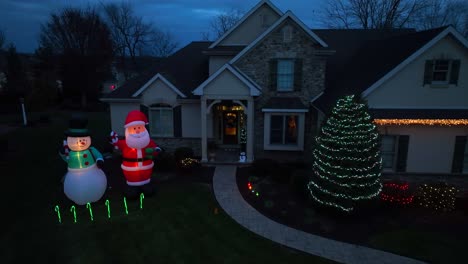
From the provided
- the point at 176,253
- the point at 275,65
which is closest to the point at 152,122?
the point at 275,65

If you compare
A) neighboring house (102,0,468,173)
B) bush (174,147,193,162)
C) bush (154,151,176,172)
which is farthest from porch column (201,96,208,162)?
bush (154,151,176,172)

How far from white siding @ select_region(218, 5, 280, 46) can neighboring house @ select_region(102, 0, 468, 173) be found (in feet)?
0.20

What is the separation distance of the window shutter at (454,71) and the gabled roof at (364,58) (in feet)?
5.19

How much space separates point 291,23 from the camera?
16.0m

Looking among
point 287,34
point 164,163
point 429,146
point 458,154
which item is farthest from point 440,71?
point 164,163

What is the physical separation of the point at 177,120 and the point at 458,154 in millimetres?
14544

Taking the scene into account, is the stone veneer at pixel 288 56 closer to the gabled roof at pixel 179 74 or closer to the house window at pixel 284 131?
the house window at pixel 284 131

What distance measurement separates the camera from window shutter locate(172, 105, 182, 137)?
17.8 m

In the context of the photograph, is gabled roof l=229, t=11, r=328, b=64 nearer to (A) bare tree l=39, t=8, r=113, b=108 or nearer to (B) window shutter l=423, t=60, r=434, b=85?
(B) window shutter l=423, t=60, r=434, b=85

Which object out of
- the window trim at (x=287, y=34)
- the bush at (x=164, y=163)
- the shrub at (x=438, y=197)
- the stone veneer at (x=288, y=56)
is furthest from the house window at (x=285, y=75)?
the shrub at (x=438, y=197)

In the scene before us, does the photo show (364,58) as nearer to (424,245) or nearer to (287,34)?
(287,34)

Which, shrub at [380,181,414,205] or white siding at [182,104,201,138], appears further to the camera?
white siding at [182,104,201,138]

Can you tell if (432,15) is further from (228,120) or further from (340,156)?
(340,156)

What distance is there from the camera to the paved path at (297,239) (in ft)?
27.5
